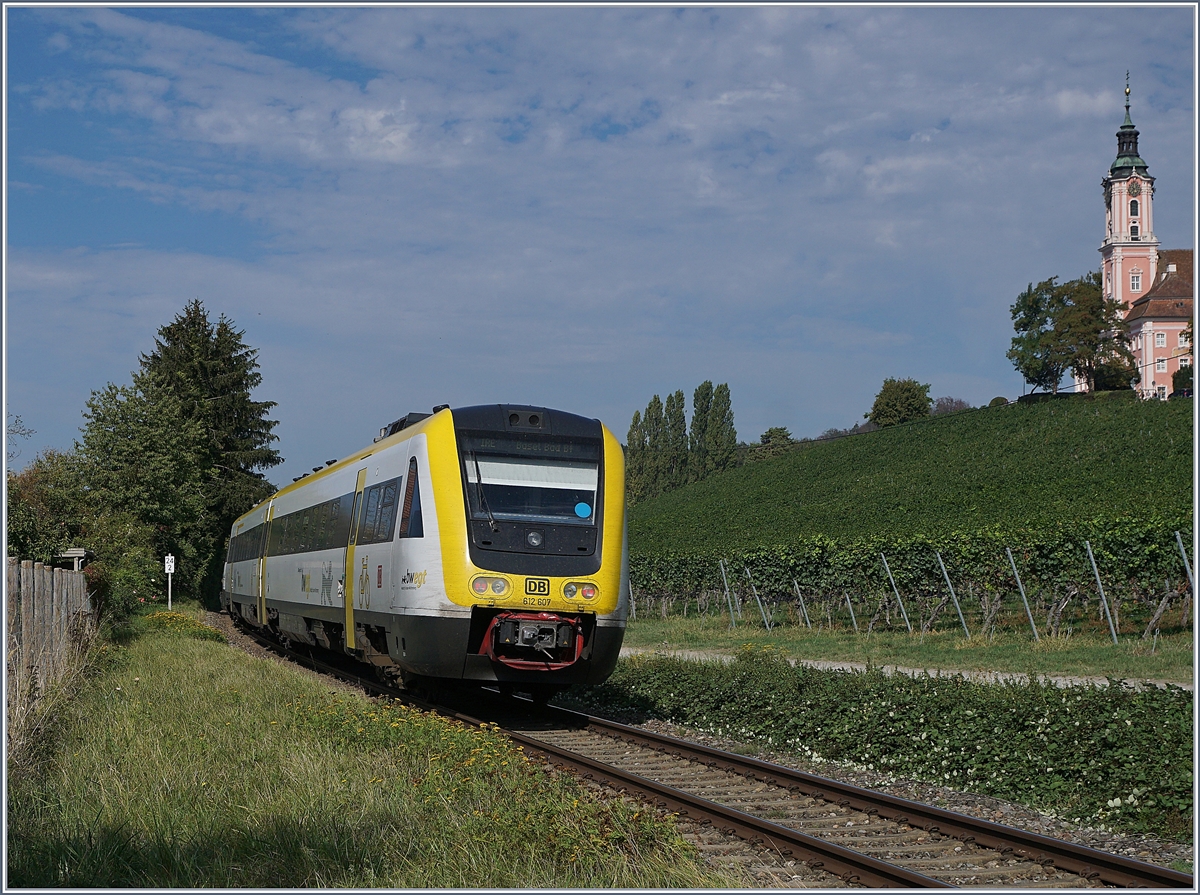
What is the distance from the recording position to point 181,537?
51156 mm

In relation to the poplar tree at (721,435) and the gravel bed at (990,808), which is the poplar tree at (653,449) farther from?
the gravel bed at (990,808)

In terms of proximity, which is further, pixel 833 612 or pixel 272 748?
pixel 833 612

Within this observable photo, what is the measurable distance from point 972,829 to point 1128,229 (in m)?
129

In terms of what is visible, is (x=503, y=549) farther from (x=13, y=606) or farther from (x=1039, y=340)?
(x=1039, y=340)

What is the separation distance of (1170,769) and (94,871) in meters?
7.64

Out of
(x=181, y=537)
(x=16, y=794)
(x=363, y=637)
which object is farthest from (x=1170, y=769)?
(x=181, y=537)

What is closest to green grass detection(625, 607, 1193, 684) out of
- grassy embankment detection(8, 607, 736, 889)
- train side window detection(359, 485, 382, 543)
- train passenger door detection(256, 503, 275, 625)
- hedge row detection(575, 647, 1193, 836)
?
hedge row detection(575, 647, 1193, 836)

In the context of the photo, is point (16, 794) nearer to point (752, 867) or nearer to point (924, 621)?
point (752, 867)

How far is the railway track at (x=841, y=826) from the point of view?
667 cm

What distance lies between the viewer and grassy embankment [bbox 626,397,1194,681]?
21.2m

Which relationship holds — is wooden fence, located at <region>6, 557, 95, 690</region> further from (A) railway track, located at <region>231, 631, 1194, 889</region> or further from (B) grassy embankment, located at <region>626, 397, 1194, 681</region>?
(B) grassy embankment, located at <region>626, 397, 1194, 681</region>

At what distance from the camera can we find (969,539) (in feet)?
82.5

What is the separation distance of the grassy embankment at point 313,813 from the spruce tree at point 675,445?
9944 cm

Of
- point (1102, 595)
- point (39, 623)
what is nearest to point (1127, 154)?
point (1102, 595)
